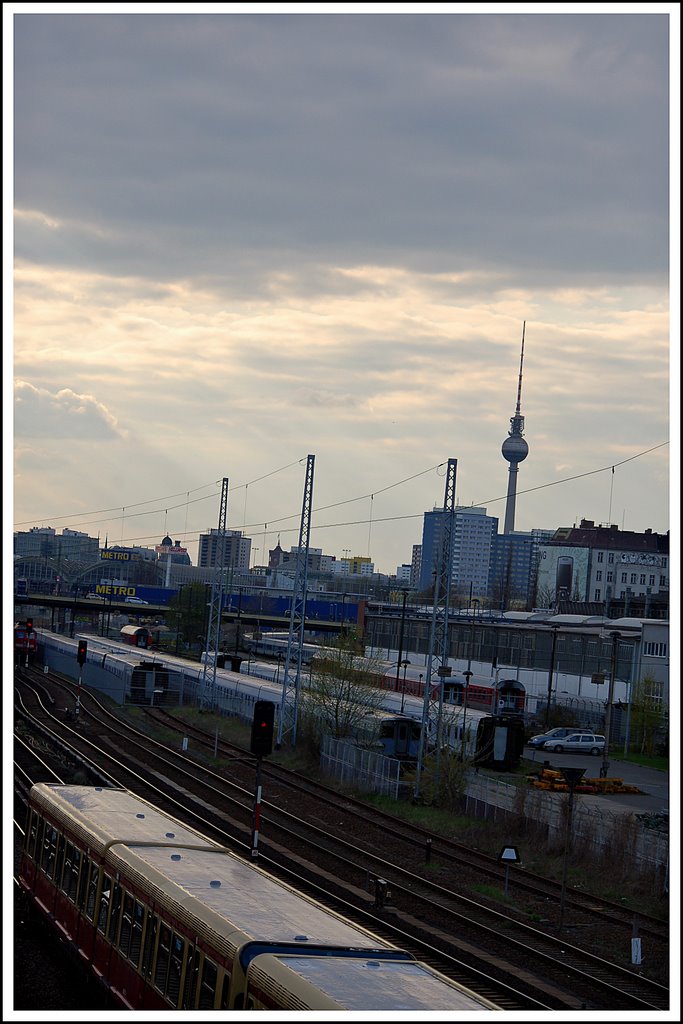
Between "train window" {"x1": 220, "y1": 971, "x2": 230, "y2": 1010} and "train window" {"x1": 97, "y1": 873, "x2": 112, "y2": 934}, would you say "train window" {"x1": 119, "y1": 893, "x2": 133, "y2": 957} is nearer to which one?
"train window" {"x1": 97, "y1": 873, "x2": 112, "y2": 934}

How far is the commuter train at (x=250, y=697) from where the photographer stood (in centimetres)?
4222

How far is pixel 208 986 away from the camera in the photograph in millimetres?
9484

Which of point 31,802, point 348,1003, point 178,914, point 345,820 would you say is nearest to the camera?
point 348,1003

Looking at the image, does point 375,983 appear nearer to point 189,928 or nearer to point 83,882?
point 189,928

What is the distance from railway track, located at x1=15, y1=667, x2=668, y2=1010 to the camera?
15.9 meters

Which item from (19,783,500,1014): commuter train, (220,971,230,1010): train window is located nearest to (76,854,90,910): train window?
(19,783,500,1014): commuter train

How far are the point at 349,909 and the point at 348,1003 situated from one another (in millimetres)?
11822

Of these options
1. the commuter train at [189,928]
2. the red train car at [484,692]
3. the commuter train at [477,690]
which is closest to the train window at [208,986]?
the commuter train at [189,928]

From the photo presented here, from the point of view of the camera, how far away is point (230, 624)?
11812cm

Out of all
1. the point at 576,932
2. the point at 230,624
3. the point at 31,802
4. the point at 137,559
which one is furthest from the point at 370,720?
the point at 137,559

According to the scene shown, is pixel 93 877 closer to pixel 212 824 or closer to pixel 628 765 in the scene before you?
pixel 212 824

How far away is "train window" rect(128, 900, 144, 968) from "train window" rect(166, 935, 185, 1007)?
1.03 metres

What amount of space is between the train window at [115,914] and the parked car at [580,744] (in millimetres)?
38953

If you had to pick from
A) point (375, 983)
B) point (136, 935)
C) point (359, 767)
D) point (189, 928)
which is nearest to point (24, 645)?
point (359, 767)
